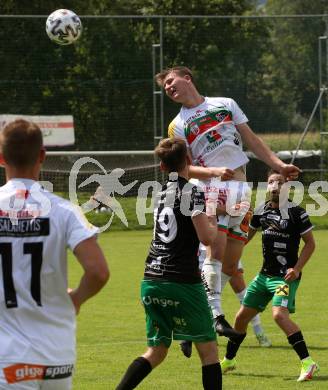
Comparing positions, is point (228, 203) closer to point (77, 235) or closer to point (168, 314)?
point (168, 314)

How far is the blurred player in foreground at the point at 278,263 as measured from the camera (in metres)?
8.51

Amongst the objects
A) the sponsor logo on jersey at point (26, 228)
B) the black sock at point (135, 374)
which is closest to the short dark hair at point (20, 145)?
the sponsor logo on jersey at point (26, 228)

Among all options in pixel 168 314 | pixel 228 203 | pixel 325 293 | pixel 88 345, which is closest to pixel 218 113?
pixel 228 203

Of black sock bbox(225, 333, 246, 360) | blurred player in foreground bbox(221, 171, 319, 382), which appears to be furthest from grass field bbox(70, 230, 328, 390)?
blurred player in foreground bbox(221, 171, 319, 382)

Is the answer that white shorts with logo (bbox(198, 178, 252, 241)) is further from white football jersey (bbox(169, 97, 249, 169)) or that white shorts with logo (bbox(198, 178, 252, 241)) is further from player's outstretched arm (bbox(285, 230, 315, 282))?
player's outstretched arm (bbox(285, 230, 315, 282))

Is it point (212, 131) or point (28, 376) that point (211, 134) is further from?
point (28, 376)

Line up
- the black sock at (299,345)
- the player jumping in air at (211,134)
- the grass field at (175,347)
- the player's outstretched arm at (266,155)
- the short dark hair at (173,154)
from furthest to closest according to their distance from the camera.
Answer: the player jumping in air at (211,134) → the black sock at (299,345) → the grass field at (175,347) → the player's outstretched arm at (266,155) → the short dark hair at (173,154)

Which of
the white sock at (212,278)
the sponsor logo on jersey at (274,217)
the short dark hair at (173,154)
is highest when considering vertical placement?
the short dark hair at (173,154)

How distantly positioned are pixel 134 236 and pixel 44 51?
609 centimetres

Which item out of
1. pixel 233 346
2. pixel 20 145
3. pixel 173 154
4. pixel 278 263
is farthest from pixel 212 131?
pixel 20 145

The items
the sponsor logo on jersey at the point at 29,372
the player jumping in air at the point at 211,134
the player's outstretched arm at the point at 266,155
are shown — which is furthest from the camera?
the player jumping in air at the point at 211,134

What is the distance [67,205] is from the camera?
4.55 meters

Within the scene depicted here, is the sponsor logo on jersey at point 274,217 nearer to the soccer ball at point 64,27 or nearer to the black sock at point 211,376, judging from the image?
the black sock at point 211,376

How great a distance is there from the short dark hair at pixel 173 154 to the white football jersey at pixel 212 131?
1563mm
